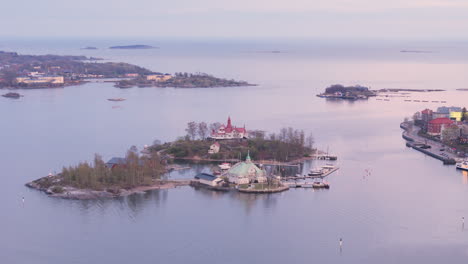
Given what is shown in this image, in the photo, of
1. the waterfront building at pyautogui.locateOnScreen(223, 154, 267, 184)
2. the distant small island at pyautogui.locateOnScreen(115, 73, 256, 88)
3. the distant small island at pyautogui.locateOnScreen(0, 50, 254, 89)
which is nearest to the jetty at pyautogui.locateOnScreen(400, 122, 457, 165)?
the waterfront building at pyautogui.locateOnScreen(223, 154, 267, 184)

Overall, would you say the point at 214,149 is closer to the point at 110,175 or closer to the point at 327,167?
the point at 327,167

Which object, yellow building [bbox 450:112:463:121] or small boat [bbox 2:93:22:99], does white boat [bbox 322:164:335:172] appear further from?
small boat [bbox 2:93:22:99]

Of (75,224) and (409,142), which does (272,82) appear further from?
(75,224)

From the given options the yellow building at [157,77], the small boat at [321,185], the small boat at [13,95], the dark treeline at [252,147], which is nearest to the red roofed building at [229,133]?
the dark treeline at [252,147]

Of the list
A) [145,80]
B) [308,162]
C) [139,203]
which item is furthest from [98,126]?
[145,80]

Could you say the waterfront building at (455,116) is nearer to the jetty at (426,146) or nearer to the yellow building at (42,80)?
the jetty at (426,146)
